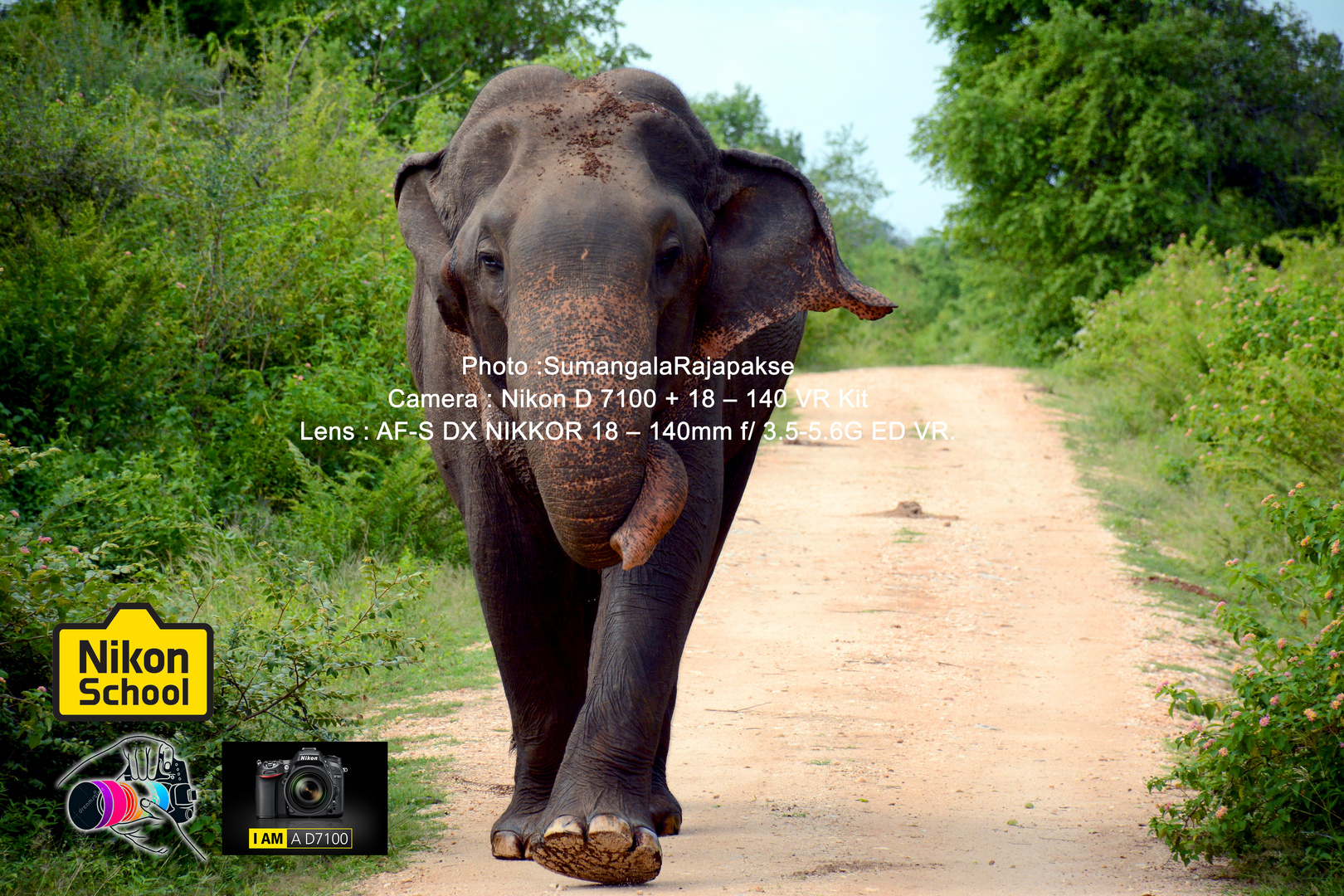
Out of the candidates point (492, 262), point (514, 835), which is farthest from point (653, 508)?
point (514, 835)

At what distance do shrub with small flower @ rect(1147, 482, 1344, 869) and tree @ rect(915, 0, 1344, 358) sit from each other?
25151 mm

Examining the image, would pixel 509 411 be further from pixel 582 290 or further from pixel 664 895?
pixel 664 895

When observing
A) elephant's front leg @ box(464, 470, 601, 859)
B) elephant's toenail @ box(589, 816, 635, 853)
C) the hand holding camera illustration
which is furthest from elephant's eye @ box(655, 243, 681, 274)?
the hand holding camera illustration

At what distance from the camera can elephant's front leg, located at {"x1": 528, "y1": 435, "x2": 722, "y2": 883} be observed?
3625 mm

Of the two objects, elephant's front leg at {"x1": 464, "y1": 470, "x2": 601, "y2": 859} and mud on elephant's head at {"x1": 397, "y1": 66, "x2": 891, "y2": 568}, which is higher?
mud on elephant's head at {"x1": 397, "y1": 66, "x2": 891, "y2": 568}

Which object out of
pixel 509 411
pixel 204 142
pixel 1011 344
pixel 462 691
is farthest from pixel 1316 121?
pixel 509 411

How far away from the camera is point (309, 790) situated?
4.34 metres

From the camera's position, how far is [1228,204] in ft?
92.6

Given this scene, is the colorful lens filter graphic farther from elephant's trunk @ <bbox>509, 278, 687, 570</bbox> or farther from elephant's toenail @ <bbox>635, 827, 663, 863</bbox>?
elephant's trunk @ <bbox>509, 278, 687, 570</bbox>

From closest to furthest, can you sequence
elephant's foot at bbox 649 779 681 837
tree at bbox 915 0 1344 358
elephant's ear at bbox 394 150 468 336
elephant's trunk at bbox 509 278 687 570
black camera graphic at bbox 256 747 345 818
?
elephant's trunk at bbox 509 278 687 570
elephant's ear at bbox 394 150 468 336
black camera graphic at bbox 256 747 345 818
elephant's foot at bbox 649 779 681 837
tree at bbox 915 0 1344 358

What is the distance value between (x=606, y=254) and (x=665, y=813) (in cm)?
242

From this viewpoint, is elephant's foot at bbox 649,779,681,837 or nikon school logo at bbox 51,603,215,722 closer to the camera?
nikon school logo at bbox 51,603,215,722

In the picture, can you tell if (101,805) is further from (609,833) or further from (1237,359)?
(1237,359)

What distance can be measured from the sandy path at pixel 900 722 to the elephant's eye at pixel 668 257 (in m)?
2.07
